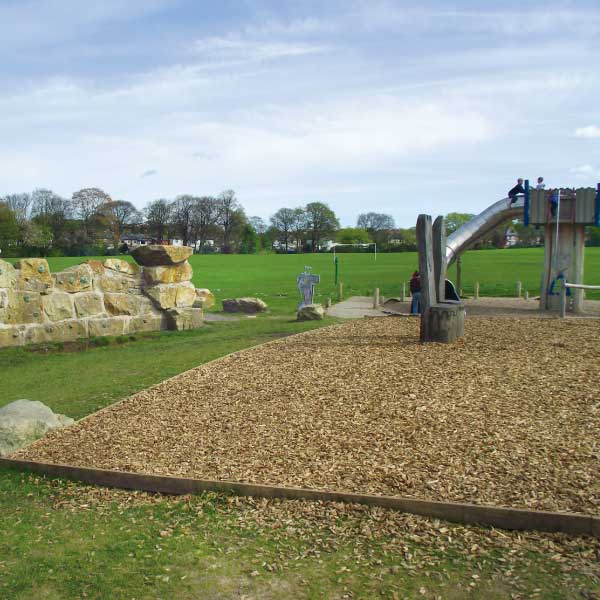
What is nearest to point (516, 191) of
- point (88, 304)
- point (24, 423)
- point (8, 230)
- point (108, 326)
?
point (108, 326)

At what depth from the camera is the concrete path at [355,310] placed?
1784 centimetres

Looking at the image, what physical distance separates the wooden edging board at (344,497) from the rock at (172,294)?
9050 millimetres

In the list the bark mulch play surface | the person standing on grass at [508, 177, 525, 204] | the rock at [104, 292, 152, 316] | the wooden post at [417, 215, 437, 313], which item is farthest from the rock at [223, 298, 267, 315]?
the bark mulch play surface

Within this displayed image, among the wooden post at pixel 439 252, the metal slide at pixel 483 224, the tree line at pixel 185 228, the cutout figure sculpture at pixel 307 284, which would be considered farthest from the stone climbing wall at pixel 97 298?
the tree line at pixel 185 228

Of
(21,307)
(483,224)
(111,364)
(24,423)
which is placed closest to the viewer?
(24,423)

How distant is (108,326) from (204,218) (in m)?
81.7

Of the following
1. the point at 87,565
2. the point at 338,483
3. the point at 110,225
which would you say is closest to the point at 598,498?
the point at 338,483

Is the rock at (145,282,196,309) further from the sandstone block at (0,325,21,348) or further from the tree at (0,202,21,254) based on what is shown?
the tree at (0,202,21,254)

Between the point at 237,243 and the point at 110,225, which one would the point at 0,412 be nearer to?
the point at 110,225

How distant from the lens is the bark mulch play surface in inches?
218

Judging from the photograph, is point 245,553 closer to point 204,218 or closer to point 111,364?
point 111,364

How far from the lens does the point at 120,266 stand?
15211mm

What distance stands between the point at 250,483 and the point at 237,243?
94519mm

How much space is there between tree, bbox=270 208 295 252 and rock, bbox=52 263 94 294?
306 ft
